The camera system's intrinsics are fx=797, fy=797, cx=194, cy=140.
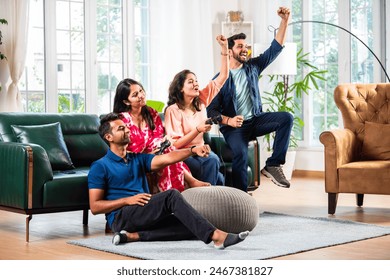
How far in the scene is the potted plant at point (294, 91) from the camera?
340 inches

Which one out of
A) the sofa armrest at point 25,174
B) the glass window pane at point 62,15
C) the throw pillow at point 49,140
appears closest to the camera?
the sofa armrest at point 25,174

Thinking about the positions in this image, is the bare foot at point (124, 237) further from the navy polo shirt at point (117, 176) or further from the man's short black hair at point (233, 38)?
the man's short black hair at point (233, 38)

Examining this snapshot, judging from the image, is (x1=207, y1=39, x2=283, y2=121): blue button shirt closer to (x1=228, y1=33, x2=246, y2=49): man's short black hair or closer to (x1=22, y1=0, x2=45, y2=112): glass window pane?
(x1=228, y1=33, x2=246, y2=49): man's short black hair

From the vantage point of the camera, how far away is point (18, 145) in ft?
16.2

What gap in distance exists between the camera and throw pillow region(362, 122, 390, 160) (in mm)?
6059

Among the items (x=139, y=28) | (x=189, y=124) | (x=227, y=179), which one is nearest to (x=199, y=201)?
(x=189, y=124)

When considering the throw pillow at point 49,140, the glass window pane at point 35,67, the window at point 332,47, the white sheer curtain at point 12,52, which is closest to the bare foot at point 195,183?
the throw pillow at point 49,140

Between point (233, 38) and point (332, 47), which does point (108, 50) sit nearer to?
point (332, 47)

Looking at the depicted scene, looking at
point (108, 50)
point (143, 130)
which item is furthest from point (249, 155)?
point (108, 50)

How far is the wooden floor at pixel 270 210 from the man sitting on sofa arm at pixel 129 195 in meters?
0.26
